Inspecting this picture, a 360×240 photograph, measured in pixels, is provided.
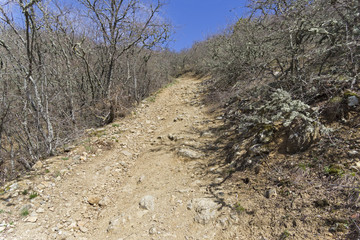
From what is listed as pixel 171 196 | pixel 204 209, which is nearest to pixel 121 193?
pixel 171 196

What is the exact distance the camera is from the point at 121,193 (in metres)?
3.38

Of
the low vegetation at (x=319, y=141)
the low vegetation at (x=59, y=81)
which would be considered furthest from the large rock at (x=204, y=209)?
the low vegetation at (x=59, y=81)

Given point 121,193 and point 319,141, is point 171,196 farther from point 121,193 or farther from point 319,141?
point 319,141

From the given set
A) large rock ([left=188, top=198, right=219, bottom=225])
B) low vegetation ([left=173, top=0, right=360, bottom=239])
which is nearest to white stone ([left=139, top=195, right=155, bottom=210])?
large rock ([left=188, top=198, right=219, bottom=225])

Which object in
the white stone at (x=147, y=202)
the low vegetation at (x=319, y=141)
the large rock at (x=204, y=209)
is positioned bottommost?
the large rock at (x=204, y=209)

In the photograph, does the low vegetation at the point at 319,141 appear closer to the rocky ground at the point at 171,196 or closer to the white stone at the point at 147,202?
the rocky ground at the point at 171,196

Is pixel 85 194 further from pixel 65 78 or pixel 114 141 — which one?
pixel 65 78

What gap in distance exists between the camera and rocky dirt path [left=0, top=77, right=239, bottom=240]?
2492mm

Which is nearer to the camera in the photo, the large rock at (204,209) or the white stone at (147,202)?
the large rock at (204,209)

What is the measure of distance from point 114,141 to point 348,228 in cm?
469

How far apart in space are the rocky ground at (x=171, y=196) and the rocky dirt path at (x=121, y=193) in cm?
1

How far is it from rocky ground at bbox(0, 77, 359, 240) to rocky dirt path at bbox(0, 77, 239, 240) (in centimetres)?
1

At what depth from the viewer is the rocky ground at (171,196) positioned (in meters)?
2.01

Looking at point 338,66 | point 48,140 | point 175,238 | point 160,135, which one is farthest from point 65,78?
point 338,66
